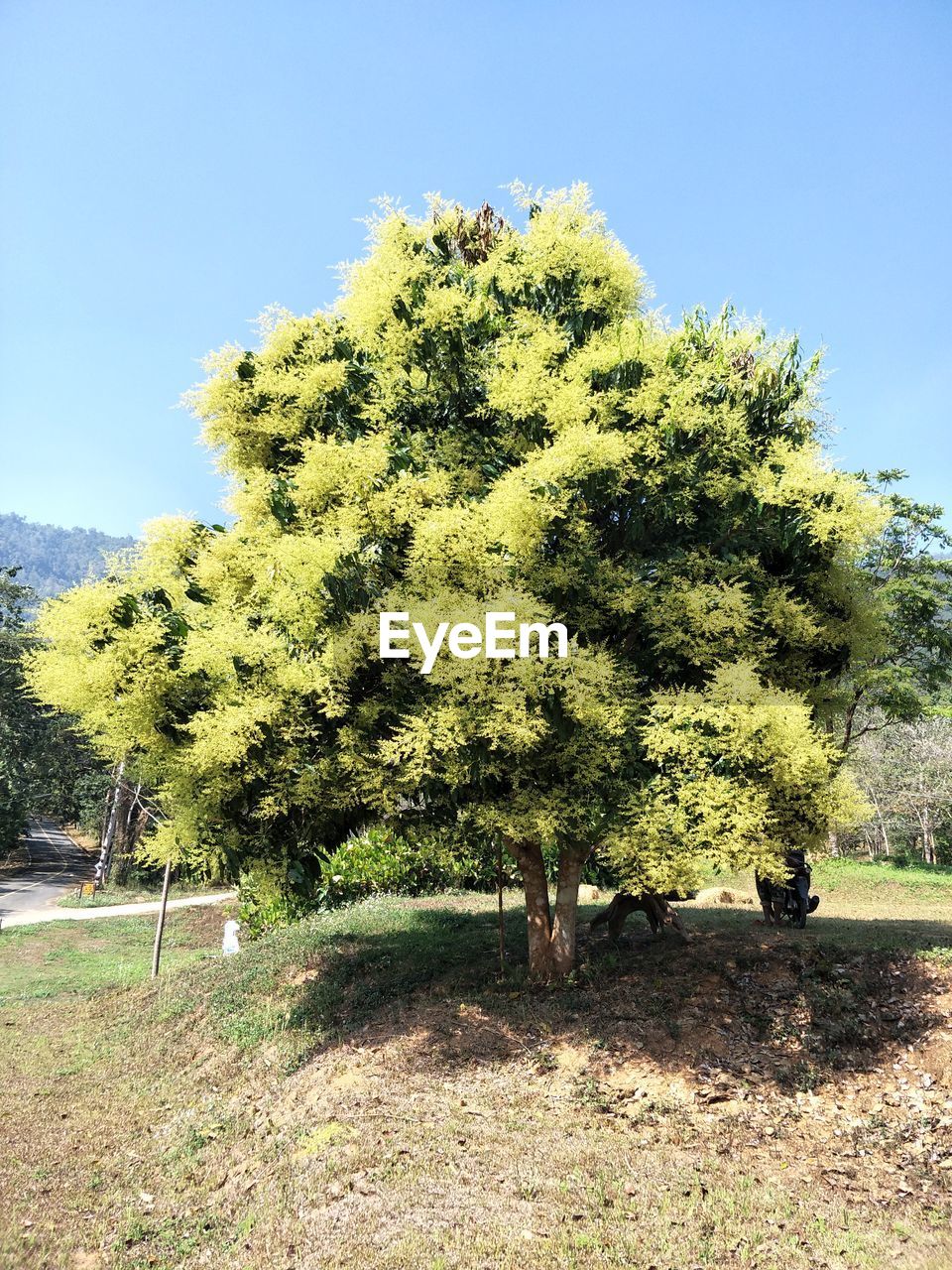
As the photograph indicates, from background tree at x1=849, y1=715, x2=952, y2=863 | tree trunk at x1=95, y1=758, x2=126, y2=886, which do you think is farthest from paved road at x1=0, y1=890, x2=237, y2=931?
background tree at x1=849, y1=715, x2=952, y2=863

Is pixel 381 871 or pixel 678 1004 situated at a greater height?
pixel 381 871

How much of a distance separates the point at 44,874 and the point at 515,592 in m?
39.7

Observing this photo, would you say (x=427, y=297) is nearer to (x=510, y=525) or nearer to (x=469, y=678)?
(x=510, y=525)

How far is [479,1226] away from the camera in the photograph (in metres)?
6.16

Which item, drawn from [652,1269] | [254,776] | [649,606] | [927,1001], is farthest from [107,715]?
[927,1001]

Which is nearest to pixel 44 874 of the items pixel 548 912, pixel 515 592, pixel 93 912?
pixel 93 912

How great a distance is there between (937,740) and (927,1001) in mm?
26096

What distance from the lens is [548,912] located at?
39.7 ft

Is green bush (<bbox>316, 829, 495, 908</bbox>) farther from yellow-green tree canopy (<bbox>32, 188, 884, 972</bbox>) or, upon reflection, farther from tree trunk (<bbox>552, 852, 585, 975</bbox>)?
yellow-green tree canopy (<bbox>32, 188, 884, 972</bbox>)

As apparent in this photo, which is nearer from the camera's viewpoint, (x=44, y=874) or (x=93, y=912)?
(x=93, y=912)

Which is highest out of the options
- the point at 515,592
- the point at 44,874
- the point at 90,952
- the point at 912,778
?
the point at 515,592

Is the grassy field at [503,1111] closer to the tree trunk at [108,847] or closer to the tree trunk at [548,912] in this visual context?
the tree trunk at [548,912]

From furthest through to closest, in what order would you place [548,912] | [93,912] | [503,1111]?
[93,912] < [548,912] < [503,1111]

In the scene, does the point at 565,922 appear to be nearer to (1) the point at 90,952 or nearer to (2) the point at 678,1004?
(2) the point at 678,1004
